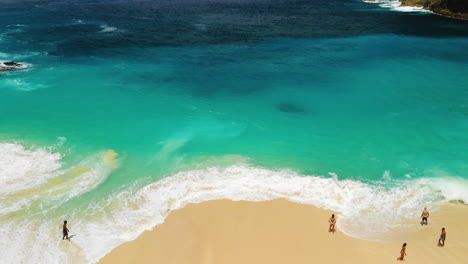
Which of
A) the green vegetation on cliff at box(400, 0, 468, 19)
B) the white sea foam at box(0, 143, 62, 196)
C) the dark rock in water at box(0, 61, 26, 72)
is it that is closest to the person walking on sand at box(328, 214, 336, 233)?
the white sea foam at box(0, 143, 62, 196)

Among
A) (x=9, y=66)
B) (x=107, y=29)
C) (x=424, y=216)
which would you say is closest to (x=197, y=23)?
(x=107, y=29)

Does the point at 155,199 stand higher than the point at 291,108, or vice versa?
the point at 291,108

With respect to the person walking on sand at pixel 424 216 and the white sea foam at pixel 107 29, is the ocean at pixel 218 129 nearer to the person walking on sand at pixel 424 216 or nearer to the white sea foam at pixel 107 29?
the person walking on sand at pixel 424 216

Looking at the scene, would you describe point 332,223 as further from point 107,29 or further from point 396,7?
point 396,7

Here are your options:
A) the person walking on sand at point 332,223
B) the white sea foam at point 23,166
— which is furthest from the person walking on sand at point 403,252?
the white sea foam at point 23,166

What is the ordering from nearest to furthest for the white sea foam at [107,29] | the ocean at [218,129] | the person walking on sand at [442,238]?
the person walking on sand at [442,238] → the ocean at [218,129] → the white sea foam at [107,29]

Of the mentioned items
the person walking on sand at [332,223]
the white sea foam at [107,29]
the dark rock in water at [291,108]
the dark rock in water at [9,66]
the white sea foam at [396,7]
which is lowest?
the person walking on sand at [332,223]
